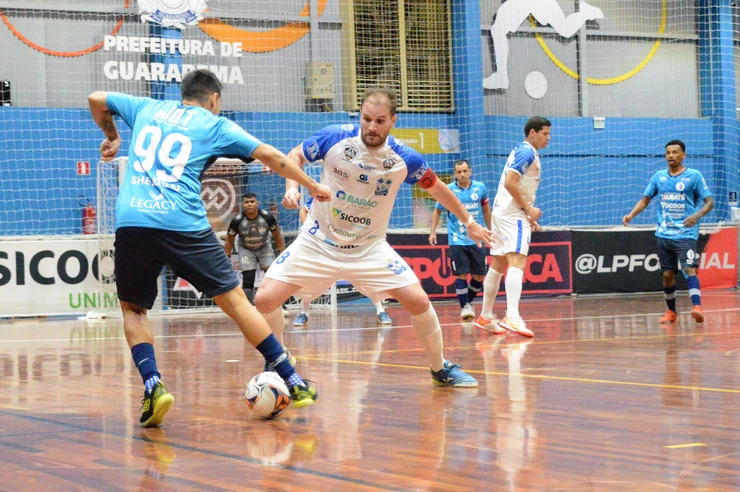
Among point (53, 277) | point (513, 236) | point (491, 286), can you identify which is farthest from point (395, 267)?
point (53, 277)

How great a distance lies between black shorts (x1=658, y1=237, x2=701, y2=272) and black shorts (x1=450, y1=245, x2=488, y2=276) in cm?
268

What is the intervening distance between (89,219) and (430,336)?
13.0 meters

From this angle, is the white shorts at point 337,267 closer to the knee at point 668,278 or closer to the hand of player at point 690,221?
the hand of player at point 690,221

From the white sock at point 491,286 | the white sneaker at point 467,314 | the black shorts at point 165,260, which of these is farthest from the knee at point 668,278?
the black shorts at point 165,260

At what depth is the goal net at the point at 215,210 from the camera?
15.9 meters

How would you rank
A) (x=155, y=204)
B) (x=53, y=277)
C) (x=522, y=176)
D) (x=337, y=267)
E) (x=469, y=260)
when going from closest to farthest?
(x=155, y=204) → (x=337, y=267) → (x=522, y=176) → (x=469, y=260) → (x=53, y=277)

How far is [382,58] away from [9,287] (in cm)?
936

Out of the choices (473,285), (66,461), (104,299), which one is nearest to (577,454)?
(66,461)

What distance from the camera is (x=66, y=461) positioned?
4059 mm

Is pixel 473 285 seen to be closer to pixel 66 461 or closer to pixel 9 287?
pixel 9 287

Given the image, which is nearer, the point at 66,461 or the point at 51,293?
the point at 66,461

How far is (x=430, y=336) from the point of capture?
623 centimetres

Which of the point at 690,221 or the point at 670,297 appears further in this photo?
the point at 670,297

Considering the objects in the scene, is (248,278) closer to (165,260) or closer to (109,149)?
(109,149)
